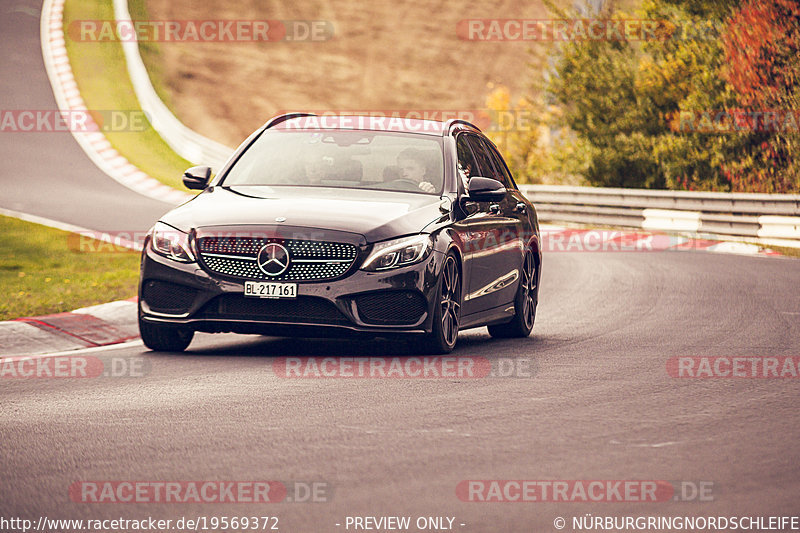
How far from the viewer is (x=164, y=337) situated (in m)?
10.2

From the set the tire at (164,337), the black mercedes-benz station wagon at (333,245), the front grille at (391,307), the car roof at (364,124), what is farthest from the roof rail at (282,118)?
the front grille at (391,307)

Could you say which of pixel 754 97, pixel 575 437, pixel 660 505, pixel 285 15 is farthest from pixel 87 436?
pixel 285 15

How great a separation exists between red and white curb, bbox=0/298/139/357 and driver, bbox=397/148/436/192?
270 cm

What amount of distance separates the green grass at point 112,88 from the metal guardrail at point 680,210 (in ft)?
31.6

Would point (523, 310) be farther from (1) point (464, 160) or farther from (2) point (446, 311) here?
(2) point (446, 311)

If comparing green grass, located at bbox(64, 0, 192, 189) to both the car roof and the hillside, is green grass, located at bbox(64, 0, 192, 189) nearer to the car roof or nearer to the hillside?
the hillside

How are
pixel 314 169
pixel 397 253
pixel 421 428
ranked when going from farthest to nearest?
pixel 314 169 < pixel 397 253 < pixel 421 428

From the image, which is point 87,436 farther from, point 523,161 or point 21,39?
point 21,39

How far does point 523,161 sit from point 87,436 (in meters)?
37.3

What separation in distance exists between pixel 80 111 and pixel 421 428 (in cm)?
3654

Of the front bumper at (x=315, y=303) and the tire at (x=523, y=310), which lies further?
the tire at (x=523, y=310)

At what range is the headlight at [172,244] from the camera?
973cm

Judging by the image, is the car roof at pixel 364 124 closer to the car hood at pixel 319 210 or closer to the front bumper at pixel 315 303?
the car hood at pixel 319 210

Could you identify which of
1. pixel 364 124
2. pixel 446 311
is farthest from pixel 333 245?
pixel 364 124
